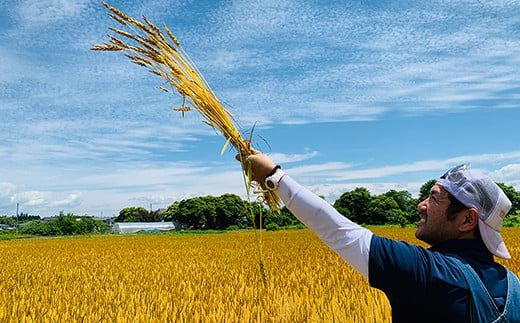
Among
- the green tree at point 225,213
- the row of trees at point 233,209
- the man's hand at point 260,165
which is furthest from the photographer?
the green tree at point 225,213

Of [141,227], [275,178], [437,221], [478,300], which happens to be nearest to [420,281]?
[478,300]

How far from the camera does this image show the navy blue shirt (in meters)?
1.42

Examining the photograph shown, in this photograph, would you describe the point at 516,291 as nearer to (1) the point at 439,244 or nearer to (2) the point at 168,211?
(1) the point at 439,244

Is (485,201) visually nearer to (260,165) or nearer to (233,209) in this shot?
(260,165)

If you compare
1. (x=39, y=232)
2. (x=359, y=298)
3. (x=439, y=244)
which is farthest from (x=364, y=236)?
(x=39, y=232)

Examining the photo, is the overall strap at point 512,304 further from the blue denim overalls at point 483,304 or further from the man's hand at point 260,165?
the man's hand at point 260,165

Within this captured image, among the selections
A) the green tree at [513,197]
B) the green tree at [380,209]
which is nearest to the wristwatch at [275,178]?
the green tree at [380,209]

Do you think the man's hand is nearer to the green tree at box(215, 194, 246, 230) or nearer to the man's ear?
the man's ear

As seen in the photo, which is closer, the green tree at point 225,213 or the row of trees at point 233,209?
the row of trees at point 233,209

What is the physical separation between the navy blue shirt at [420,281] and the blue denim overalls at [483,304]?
0.02m

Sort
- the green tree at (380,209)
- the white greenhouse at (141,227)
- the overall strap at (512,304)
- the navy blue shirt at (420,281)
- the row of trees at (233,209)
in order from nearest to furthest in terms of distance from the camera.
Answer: the navy blue shirt at (420,281), the overall strap at (512,304), the white greenhouse at (141,227), the green tree at (380,209), the row of trees at (233,209)

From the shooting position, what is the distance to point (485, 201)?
63.1 inches

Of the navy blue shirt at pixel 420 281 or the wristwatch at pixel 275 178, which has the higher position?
the wristwatch at pixel 275 178

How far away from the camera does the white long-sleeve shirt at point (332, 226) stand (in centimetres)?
145
